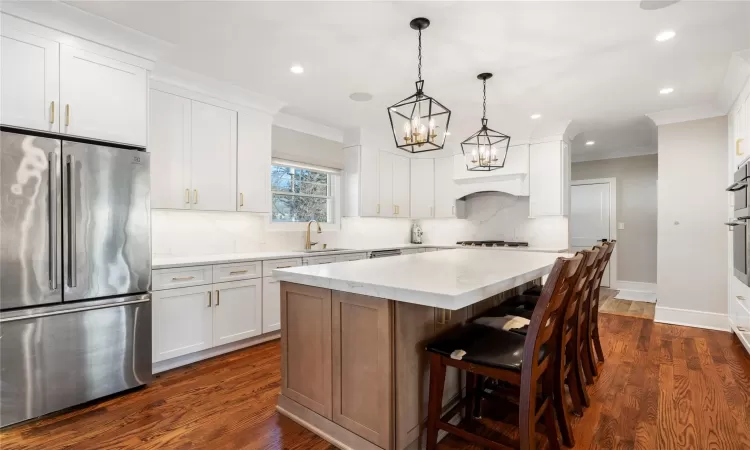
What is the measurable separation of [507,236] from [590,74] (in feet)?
9.45

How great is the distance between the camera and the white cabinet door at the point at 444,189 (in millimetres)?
5824

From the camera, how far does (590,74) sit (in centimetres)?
318

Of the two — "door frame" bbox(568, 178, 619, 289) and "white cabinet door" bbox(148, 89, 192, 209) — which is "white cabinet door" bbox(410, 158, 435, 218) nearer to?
"door frame" bbox(568, 178, 619, 289)

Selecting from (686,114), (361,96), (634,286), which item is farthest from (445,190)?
(634,286)

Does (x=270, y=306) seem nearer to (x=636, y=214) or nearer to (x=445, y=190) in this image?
(x=445, y=190)

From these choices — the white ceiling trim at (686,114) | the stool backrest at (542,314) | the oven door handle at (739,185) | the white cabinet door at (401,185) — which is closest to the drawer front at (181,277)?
the stool backrest at (542,314)

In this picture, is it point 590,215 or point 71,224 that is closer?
point 71,224

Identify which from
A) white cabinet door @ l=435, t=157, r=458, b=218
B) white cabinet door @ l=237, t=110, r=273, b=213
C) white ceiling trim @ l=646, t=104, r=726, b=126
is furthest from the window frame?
white ceiling trim @ l=646, t=104, r=726, b=126

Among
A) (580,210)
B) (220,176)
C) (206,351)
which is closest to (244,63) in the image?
(220,176)

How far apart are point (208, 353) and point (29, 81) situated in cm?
230

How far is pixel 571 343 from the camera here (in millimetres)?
2283

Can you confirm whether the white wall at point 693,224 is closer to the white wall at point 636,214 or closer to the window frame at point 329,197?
the white wall at point 636,214

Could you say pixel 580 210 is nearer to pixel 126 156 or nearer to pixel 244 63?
pixel 244 63

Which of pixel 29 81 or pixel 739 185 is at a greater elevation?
pixel 29 81
